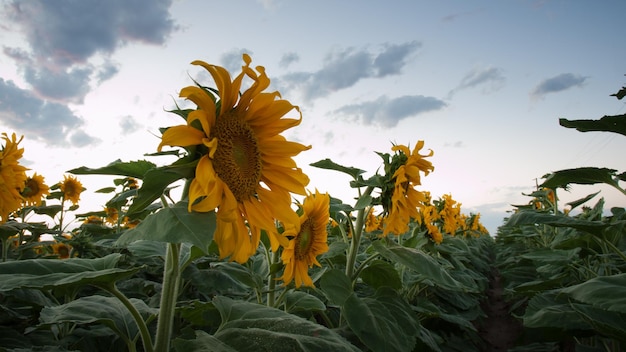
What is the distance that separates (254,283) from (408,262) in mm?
696

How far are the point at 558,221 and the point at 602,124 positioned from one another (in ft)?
1.67

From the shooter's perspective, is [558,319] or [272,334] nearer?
[272,334]

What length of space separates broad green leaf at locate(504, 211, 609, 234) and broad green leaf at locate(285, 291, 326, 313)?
1.11 metres

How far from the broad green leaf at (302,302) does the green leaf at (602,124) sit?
1501 mm

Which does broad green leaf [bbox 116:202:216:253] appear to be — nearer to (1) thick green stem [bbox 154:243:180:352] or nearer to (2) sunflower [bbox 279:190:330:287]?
(1) thick green stem [bbox 154:243:180:352]

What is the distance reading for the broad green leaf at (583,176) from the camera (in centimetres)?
234

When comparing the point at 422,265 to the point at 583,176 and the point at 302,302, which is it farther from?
the point at 583,176

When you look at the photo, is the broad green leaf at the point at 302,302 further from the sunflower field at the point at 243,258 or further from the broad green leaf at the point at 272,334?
the broad green leaf at the point at 272,334

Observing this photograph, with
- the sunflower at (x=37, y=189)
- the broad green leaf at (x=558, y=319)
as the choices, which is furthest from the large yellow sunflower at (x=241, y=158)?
the sunflower at (x=37, y=189)

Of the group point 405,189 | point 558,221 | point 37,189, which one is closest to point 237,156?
point 405,189

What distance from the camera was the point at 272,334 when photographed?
1073mm

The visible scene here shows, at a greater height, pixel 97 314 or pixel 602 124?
pixel 602 124

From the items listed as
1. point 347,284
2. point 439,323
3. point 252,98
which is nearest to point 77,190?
point 439,323

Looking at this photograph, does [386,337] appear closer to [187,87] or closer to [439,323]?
[187,87]
